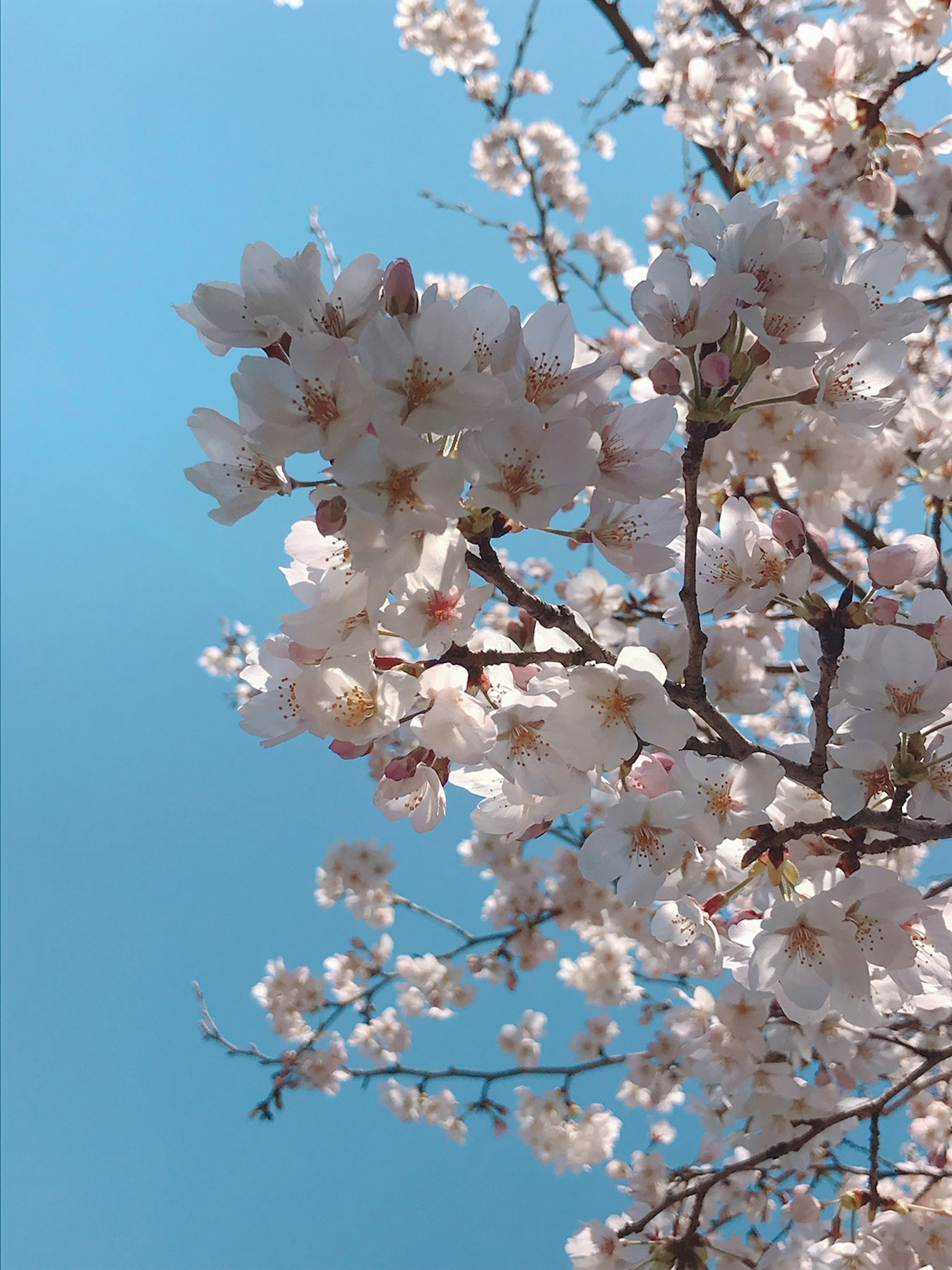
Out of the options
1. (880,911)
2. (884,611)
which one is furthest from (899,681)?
(880,911)

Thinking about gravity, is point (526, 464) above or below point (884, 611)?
below

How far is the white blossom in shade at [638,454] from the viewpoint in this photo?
3.51 feet

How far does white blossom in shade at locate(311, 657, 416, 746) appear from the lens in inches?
40.9

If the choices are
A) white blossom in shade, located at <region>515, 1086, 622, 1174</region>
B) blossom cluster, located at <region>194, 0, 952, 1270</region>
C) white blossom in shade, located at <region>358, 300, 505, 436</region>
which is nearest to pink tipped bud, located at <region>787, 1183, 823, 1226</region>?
blossom cluster, located at <region>194, 0, 952, 1270</region>

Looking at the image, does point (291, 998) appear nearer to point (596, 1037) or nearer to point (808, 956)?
point (596, 1037)

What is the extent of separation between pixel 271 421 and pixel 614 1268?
253 cm

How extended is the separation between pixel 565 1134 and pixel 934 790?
368 centimetres

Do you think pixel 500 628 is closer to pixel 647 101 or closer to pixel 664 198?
pixel 647 101

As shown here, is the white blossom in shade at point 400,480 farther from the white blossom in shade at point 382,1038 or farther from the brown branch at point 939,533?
the white blossom in shade at point 382,1038

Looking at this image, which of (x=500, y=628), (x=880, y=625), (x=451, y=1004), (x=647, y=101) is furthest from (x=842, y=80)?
(x=451, y=1004)

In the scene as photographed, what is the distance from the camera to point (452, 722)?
1.08 metres

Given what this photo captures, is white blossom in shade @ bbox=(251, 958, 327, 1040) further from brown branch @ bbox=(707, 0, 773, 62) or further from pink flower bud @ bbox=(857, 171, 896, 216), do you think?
brown branch @ bbox=(707, 0, 773, 62)

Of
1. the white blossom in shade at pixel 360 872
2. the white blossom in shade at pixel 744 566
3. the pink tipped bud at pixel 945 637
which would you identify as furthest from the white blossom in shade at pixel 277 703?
the white blossom in shade at pixel 360 872

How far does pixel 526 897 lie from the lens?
399 centimetres
